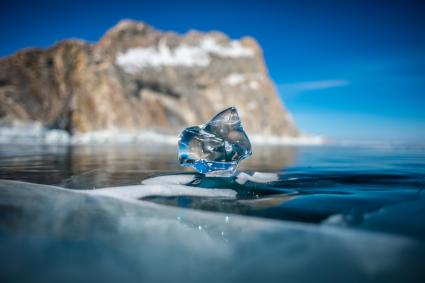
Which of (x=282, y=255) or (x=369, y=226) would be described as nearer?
(x=282, y=255)

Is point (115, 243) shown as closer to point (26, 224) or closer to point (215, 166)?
point (26, 224)

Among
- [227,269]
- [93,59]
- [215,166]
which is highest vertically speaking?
[93,59]

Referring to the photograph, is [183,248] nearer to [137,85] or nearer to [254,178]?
[254,178]

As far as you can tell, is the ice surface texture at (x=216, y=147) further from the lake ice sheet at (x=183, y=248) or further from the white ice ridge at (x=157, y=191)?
the lake ice sheet at (x=183, y=248)

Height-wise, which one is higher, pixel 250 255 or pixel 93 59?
pixel 93 59

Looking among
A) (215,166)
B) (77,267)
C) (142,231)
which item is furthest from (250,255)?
(215,166)

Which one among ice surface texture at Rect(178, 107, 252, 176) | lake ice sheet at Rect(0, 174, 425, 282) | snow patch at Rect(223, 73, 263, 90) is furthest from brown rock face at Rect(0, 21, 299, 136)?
lake ice sheet at Rect(0, 174, 425, 282)

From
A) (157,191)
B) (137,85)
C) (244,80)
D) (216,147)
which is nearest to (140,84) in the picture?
(137,85)

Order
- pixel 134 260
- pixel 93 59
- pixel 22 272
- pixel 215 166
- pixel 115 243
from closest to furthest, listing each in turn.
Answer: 1. pixel 22 272
2. pixel 134 260
3. pixel 115 243
4. pixel 215 166
5. pixel 93 59
